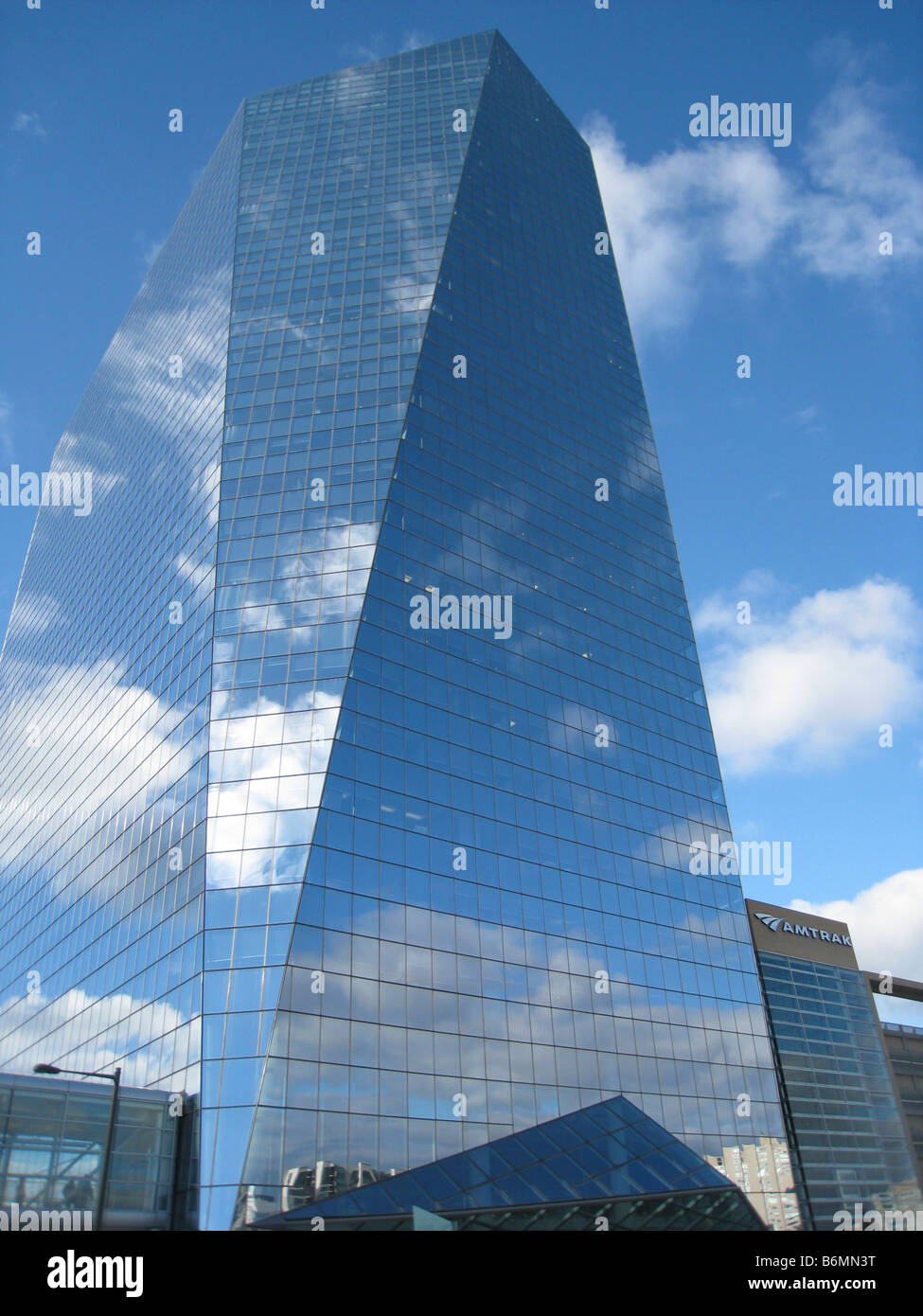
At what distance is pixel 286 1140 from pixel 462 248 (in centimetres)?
5912

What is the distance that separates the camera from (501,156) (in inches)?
3270

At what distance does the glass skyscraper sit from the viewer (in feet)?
132

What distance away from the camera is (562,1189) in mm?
37500

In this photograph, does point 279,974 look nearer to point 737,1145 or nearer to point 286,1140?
→ point 286,1140

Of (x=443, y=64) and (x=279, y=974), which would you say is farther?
(x=443, y=64)

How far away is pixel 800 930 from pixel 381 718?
38969 mm

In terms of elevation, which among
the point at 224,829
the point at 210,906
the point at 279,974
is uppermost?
the point at 224,829

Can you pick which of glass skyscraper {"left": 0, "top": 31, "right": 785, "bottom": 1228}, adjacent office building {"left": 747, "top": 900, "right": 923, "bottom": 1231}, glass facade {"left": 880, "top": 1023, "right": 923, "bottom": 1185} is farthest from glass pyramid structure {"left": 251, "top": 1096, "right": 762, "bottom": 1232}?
glass facade {"left": 880, "top": 1023, "right": 923, "bottom": 1185}

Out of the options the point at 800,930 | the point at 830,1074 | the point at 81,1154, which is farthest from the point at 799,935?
the point at 81,1154
